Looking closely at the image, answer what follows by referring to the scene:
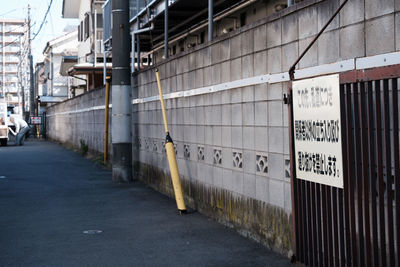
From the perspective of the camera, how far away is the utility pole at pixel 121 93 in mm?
13570

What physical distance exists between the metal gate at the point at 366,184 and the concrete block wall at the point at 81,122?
533 inches

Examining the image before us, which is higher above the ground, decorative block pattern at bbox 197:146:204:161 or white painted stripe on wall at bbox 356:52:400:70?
white painted stripe on wall at bbox 356:52:400:70

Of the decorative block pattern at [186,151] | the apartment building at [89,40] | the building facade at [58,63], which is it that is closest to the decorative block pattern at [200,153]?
the decorative block pattern at [186,151]

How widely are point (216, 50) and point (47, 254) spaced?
3.71m

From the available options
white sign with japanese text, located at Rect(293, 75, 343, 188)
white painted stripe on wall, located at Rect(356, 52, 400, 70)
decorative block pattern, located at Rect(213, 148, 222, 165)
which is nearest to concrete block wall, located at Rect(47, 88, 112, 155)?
decorative block pattern, located at Rect(213, 148, 222, 165)

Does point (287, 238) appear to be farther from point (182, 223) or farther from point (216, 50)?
point (216, 50)

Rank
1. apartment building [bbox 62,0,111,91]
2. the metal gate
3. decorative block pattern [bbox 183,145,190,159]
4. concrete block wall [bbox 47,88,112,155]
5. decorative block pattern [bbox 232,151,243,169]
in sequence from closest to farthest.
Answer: the metal gate
decorative block pattern [bbox 232,151,243,169]
decorative block pattern [bbox 183,145,190,159]
concrete block wall [bbox 47,88,112,155]
apartment building [bbox 62,0,111,91]

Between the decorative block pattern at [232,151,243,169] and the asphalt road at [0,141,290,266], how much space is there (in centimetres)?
90

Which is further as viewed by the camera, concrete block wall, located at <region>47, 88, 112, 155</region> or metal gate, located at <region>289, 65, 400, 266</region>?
concrete block wall, located at <region>47, 88, 112, 155</region>

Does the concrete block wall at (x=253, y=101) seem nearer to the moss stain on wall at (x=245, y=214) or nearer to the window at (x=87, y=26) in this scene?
the moss stain on wall at (x=245, y=214)

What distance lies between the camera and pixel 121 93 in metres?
13.6

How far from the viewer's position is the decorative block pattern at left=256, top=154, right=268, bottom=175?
265 inches

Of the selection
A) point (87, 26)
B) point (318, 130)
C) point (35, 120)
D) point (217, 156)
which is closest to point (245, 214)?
point (217, 156)

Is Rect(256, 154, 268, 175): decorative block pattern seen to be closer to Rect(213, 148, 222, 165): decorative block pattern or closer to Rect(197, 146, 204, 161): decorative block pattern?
Rect(213, 148, 222, 165): decorative block pattern
